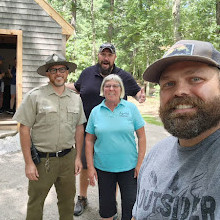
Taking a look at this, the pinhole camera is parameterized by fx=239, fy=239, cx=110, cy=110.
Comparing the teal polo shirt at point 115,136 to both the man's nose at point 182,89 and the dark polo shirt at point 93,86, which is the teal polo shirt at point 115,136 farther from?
the man's nose at point 182,89

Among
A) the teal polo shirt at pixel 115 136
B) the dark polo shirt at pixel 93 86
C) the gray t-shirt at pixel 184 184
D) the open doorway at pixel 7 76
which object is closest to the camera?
the gray t-shirt at pixel 184 184

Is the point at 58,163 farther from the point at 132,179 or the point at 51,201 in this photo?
the point at 51,201

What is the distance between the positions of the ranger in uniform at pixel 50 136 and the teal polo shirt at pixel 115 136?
0.95 feet

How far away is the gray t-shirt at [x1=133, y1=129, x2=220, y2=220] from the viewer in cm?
90

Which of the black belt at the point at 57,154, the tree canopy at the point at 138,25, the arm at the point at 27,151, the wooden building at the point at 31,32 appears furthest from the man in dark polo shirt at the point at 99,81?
the tree canopy at the point at 138,25

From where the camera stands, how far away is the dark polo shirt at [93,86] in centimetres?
319

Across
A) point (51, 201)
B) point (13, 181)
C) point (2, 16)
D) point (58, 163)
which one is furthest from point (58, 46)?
point (58, 163)

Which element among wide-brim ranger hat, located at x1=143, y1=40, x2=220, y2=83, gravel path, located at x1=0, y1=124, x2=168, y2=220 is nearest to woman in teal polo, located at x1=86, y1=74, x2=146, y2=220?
gravel path, located at x1=0, y1=124, x2=168, y2=220

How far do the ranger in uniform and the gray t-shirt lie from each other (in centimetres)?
146

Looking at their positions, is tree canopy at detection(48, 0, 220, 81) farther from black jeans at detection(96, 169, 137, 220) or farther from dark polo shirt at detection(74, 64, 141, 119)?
black jeans at detection(96, 169, 137, 220)

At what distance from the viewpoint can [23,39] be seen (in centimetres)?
690

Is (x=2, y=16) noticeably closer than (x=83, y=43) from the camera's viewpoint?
Yes

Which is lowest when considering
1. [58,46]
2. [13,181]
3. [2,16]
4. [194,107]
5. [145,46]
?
[13,181]

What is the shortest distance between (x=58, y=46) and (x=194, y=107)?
6773 millimetres
